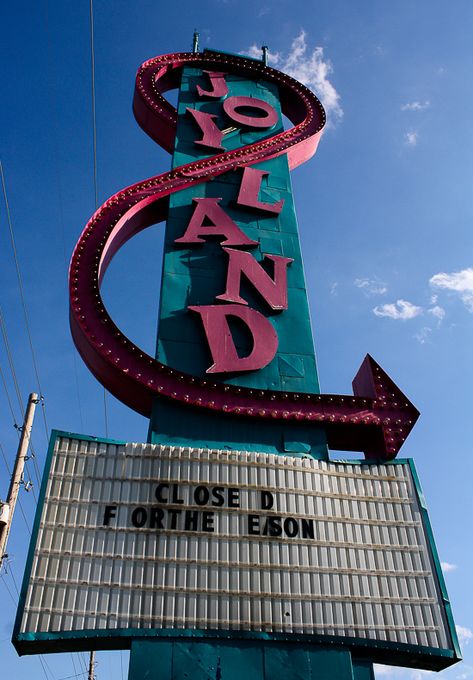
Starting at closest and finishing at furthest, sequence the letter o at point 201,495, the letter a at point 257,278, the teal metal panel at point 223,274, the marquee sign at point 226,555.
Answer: the marquee sign at point 226,555 → the letter o at point 201,495 → the teal metal panel at point 223,274 → the letter a at point 257,278

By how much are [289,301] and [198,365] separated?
2.38 m

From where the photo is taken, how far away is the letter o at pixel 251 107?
14.5 meters

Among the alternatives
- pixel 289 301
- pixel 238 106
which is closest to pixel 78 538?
pixel 289 301

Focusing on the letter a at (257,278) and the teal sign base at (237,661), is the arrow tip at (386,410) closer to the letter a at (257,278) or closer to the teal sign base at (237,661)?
the letter a at (257,278)

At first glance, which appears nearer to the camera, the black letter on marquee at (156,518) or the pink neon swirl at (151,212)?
the black letter on marquee at (156,518)

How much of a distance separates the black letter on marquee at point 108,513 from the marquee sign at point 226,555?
12 millimetres

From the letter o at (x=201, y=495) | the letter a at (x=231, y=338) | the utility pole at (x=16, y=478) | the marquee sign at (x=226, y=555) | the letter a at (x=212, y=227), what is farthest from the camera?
the utility pole at (x=16, y=478)

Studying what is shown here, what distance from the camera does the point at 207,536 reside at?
25.0 feet

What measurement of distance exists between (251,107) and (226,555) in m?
11.3

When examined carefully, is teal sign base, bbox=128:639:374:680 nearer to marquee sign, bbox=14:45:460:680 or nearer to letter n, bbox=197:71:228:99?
marquee sign, bbox=14:45:460:680

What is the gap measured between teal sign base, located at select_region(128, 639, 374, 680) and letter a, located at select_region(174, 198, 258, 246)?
22.5ft

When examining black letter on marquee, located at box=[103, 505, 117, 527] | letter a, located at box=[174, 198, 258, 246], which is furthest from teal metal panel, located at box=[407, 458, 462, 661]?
letter a, located at box=[174, 198, 258, 246]

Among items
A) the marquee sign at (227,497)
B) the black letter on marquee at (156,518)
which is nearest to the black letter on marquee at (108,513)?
the marquee sign at (227,497)

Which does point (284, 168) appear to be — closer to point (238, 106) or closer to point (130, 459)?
point (238, 106)
